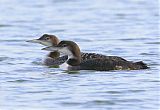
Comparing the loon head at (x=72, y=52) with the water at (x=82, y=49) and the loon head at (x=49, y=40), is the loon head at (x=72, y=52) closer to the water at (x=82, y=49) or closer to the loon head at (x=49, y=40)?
the water at (x=82, y=49)

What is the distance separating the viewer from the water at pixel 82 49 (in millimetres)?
12695

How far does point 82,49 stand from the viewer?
1947 centimetres

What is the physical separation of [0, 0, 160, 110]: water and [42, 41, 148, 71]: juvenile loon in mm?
204

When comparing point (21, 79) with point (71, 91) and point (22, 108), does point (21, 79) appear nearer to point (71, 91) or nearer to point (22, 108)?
point (71, 91)

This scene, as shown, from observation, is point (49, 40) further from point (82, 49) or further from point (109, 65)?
point (109, 65)

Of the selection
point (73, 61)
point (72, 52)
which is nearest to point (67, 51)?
point (72, 52)

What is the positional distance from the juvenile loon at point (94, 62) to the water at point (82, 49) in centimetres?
20

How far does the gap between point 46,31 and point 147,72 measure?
299 inches

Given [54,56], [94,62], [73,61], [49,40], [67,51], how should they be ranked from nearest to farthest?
[94,62]
[73,61]
[67,51]
[54,56]
[49,40]

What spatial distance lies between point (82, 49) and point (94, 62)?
372cm

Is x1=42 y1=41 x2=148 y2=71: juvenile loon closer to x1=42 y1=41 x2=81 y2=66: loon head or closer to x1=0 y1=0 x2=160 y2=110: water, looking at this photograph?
x1=42 y1=41 x2=81 y2=66: loon head

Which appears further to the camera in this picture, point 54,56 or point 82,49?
point 82,49

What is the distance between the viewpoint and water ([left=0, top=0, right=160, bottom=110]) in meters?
12.7

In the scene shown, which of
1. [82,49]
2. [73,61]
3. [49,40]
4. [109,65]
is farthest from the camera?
[82,49]
